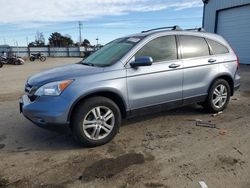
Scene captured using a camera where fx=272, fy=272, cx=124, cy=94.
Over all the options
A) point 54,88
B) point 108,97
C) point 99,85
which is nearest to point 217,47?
point 108,97

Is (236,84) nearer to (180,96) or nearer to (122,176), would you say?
(180,96)

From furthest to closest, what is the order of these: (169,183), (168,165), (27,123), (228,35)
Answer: (228,35), (27,123), (168,165), (169,183)

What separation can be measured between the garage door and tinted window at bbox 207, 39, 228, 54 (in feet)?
38.2

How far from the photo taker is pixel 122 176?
3393 millimetres

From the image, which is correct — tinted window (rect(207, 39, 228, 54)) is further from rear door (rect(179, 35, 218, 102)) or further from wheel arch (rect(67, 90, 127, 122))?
wheel arch (rect(67, 90, 127, 122))

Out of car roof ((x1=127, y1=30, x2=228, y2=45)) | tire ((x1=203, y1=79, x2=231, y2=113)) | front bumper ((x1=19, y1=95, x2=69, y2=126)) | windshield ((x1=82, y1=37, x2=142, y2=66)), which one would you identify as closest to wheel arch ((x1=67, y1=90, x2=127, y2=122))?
front bumper ((x1=19, y1=95, x2=69, y2=126))

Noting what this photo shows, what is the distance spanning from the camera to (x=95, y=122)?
428 centimetres

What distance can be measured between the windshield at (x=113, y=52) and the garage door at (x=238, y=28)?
1326cm

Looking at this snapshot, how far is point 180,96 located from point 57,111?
7.84 feet

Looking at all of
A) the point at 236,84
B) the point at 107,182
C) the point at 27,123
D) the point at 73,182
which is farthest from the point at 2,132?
the point at 236,84

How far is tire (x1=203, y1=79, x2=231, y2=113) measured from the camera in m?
5.72

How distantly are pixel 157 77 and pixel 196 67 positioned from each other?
40.1 inches

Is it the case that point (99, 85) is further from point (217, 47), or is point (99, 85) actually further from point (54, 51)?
point (54, 51)

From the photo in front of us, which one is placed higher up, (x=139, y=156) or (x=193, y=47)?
(x=193, y=47)
